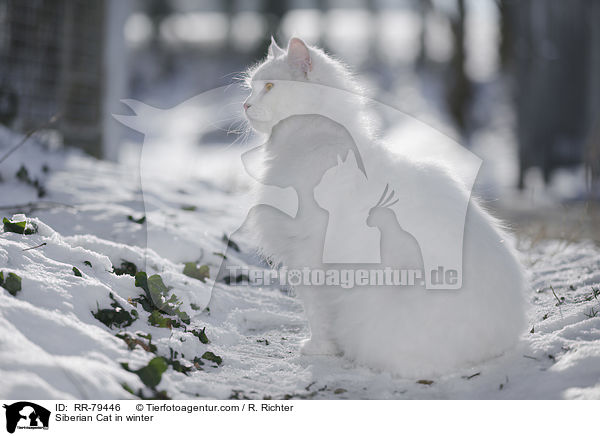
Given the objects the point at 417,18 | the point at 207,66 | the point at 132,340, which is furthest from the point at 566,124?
the point at 207,66

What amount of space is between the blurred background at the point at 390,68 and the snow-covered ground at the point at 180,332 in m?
0.98

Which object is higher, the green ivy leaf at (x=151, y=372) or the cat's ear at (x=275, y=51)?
the cat's ear at (x=275, y=51)

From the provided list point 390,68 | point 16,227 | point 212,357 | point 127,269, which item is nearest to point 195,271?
point 127,269

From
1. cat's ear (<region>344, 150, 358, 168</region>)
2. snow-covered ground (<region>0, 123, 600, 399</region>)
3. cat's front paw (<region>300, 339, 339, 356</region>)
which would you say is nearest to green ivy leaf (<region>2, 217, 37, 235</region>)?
snow-covered ground (<region>0, 123, 600, 399</region>)

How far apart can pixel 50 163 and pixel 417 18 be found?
23.2 metres

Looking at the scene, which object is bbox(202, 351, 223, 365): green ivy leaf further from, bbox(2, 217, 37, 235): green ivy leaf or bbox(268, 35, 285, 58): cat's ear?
bbox(268, 35, 285, 58): cat's ear

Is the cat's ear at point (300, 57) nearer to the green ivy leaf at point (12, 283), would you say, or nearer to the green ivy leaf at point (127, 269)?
the green ivy leaf at point (127, 269)

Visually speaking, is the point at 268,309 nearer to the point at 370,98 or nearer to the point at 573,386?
the point at 370,98

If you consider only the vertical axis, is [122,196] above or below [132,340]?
above

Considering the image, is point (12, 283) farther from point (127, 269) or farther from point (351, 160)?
point (351, 160)

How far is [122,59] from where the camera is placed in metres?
9.20
